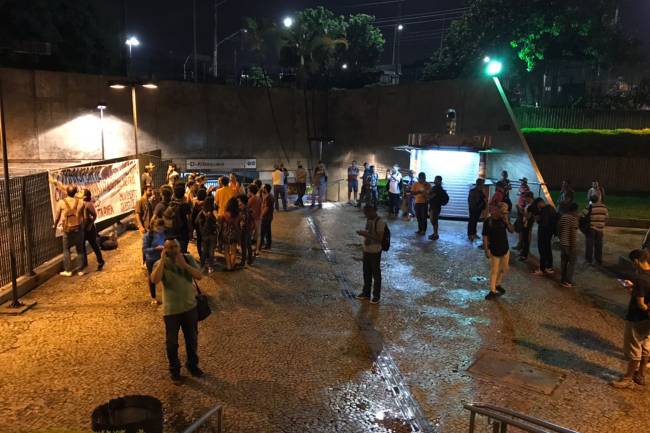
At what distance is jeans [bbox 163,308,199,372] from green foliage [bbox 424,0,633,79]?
25.6 meters

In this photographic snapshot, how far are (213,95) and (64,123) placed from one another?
7.24m

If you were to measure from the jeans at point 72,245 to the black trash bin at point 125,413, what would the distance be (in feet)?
20.9

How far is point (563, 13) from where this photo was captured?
2553cm

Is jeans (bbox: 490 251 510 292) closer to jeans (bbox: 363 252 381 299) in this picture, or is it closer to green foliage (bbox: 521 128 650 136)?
jeans (bbox: 363 252 381 299)

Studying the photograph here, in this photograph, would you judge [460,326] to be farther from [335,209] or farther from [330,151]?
[330,151]

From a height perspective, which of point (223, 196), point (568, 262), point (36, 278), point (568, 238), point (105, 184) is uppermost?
point (105, 184)

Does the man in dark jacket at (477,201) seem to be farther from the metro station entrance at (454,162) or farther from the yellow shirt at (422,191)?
the metro station entrance at (454,162)

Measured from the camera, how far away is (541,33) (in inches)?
1029

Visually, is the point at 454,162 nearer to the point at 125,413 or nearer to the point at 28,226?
the point at 28,226

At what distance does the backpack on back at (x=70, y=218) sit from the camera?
9.68 meters

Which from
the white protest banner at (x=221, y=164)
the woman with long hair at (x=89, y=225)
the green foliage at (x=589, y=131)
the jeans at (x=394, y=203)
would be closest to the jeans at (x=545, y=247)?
the jeans at (x=394, y=203)

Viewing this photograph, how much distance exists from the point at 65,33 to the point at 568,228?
31133 mm

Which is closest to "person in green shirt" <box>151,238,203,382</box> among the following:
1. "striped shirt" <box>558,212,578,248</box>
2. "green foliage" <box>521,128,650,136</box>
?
"striped shirt" <box>558,212,578,248</box>

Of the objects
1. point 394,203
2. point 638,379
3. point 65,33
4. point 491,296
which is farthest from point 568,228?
point 65,33
